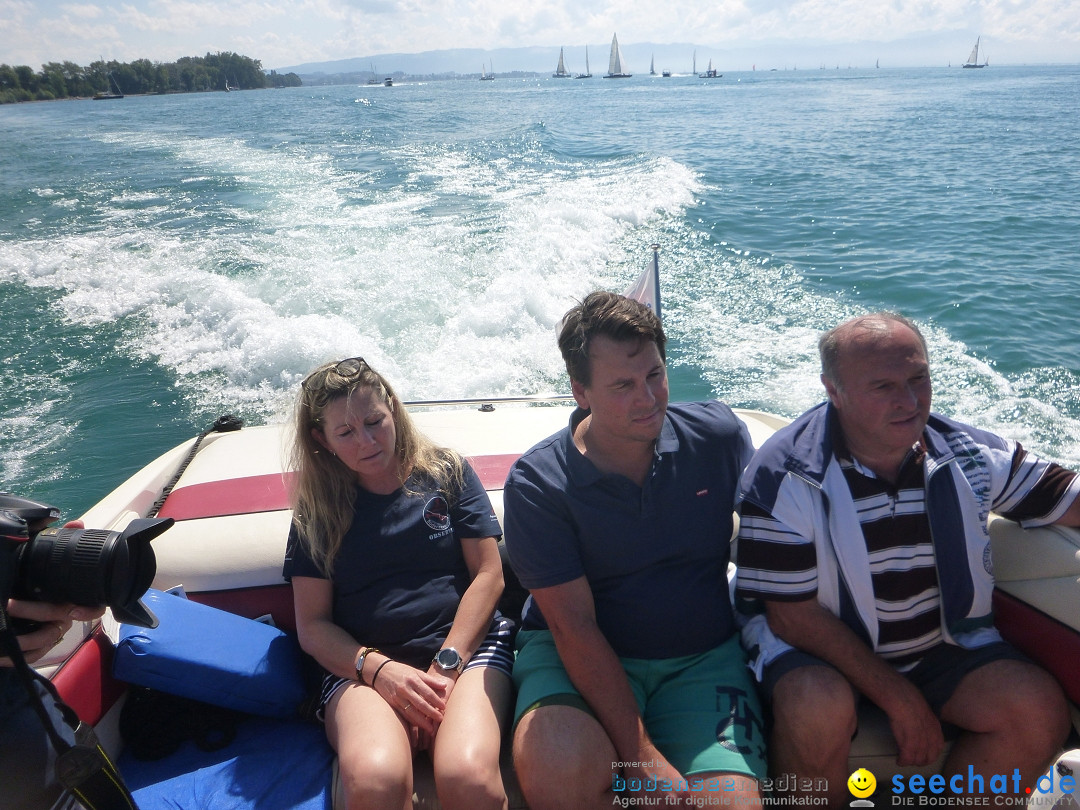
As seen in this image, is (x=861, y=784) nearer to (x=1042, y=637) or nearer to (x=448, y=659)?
(x=1042, y=637)

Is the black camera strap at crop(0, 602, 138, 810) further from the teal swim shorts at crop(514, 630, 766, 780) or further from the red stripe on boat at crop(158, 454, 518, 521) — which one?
the red stripe on boat at crop(158, 454, 518, 521)

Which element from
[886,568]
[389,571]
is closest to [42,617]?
[389,571]

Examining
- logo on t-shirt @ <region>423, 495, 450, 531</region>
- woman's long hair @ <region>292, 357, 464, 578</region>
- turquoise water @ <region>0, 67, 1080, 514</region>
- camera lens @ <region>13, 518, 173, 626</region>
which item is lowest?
turquoise water @ <region>0, 67, 1080, 514</region>

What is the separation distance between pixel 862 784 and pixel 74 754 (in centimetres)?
150

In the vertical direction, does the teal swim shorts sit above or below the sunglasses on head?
below

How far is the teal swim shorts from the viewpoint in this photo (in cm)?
155

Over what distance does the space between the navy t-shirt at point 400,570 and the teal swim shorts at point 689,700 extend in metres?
0.24

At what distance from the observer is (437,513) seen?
196 cm

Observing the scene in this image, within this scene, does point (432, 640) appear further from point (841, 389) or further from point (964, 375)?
point (964, 375)

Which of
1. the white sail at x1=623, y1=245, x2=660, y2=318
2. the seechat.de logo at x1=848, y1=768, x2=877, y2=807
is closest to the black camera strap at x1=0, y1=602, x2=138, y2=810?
the seechat.de logo at x1=848, y1=768, x2=877, y2=807

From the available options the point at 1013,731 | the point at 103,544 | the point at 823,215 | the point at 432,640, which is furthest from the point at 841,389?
the point at 823,215

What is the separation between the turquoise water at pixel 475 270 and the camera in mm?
5242

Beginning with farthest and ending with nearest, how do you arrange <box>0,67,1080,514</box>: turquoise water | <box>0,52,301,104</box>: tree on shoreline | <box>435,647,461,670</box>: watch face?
<box>0,52,301,104</box>: tree on shoreline, <box>0,67,1080,514</box>: turquoise water, <box>435,647,461,670</box>: watch face

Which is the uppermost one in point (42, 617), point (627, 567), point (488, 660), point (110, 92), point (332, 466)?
point (110, 92)
